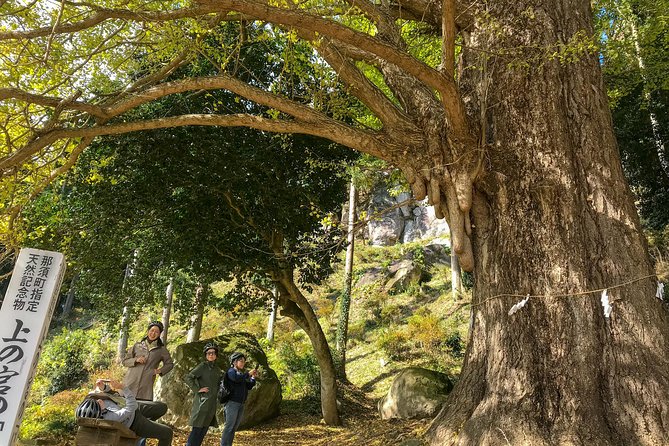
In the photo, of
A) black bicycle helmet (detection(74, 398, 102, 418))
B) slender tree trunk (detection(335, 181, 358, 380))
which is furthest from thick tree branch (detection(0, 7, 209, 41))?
slender tree trunk (detection(335, 181, 358, 380))

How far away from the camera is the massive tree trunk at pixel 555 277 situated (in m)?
3.43

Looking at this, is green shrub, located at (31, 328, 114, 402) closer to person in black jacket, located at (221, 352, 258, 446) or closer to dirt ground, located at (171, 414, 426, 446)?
dirt ground, located at (171, 414, 426, 446)

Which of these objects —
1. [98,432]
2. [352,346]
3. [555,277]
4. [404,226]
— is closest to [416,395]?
[555,277]

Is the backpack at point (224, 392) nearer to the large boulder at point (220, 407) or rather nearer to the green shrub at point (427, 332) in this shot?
the large boulder at point (220, 407)

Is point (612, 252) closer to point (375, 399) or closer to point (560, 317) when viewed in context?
point (560, 317)

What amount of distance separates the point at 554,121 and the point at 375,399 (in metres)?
9.00

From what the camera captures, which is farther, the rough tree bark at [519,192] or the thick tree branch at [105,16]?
the thick tree branch at [105,16]

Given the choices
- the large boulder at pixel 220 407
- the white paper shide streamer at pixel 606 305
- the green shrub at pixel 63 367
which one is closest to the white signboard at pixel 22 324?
the white paper shide streamer at pixel 606 305

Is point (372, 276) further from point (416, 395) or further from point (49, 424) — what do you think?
point (49, 424)

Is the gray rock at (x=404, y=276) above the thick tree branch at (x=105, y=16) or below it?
above

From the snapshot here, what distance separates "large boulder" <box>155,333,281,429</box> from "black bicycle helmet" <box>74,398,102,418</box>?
223 inches

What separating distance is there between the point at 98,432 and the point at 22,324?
113 centimetres

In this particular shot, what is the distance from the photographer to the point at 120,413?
3.81m

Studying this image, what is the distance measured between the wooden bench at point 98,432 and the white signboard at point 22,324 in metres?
0.46
